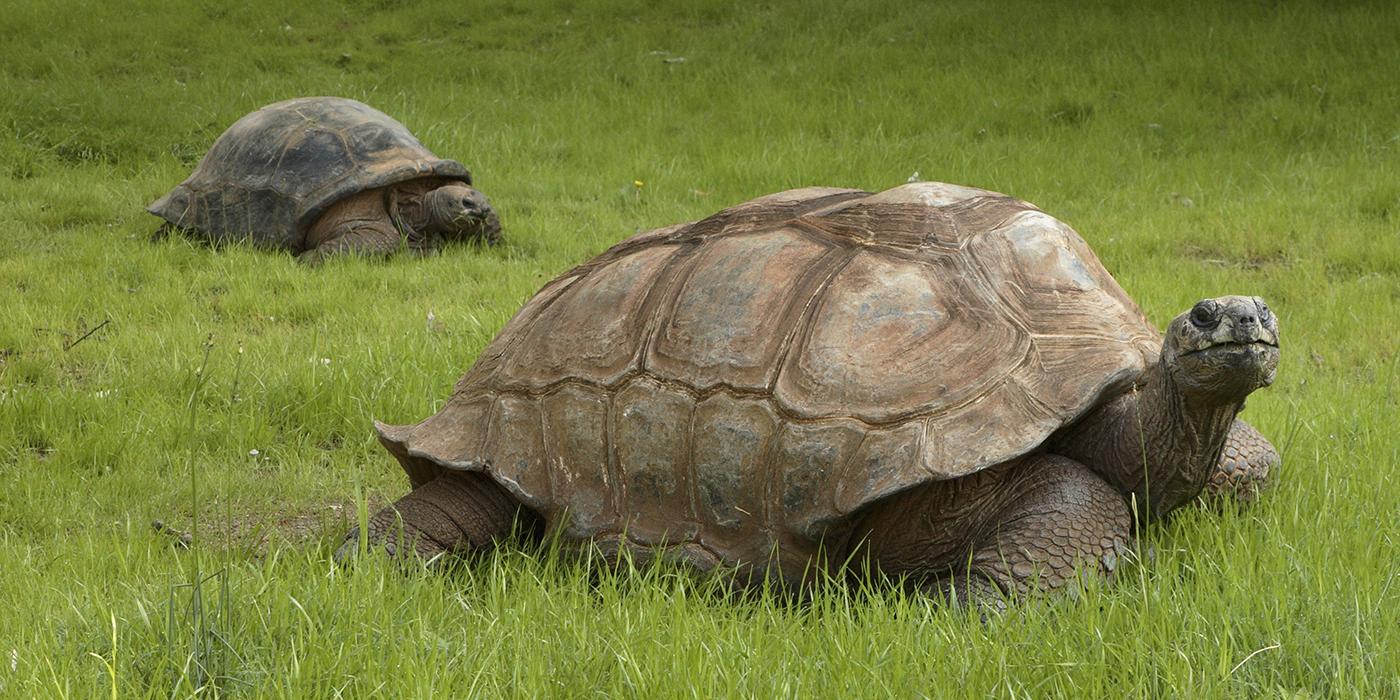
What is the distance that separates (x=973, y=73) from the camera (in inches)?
437

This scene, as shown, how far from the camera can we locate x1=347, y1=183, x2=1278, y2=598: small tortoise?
305cm

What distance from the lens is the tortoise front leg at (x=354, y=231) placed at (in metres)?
7.78

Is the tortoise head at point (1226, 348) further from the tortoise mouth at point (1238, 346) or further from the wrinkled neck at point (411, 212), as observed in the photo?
the wrinkled neck at point (411, 212)

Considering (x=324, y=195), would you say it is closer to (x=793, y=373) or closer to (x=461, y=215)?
(x=461, y=215)

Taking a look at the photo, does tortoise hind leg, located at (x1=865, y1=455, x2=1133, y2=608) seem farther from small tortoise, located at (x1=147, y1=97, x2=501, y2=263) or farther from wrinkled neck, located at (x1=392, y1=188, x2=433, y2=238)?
wrinkled neck, located at (x1=392, y1=188, x2=433, y2=238)

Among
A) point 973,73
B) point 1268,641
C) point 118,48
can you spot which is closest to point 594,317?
point 1268,641

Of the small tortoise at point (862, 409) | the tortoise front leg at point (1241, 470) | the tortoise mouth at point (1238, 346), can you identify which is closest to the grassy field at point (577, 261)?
the tortoise front leg at point (1241, 470)

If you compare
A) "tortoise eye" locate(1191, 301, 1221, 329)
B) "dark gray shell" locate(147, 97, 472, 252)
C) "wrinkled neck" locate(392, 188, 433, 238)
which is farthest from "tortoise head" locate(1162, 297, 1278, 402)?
"dark gray shell" locate(147, 97, 472, 252)

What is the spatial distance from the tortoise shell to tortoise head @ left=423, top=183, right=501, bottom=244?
4206 mm

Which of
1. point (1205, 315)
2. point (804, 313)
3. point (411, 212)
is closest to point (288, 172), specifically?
point (411, 212)

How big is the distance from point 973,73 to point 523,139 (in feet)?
12.8

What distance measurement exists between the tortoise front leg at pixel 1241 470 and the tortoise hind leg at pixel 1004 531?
0.44m

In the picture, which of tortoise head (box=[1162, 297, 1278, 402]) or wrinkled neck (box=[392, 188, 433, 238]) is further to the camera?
wrinkled neck (box=[392, 188, 433, 238])

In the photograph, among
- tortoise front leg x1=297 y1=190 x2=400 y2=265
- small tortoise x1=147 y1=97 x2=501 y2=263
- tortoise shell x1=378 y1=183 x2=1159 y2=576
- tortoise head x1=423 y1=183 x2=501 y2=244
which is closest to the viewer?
tortoise shell x1=378 y1=183 x2=1159 y2=576
